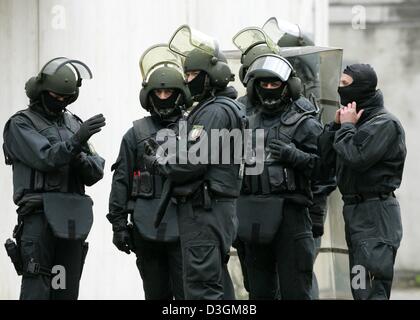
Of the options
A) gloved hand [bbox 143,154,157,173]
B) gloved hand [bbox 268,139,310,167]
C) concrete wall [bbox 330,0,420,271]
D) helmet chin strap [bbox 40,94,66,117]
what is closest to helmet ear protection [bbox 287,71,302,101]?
gloved hand [bbox 268,139,310,167]

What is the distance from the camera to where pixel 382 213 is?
12.8 m

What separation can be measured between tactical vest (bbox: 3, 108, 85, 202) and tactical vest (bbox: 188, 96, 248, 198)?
1381 mm

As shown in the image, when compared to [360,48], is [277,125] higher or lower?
lower

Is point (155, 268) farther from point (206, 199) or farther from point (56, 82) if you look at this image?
point (56, 82)

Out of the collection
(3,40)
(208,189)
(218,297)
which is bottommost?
(218,297)

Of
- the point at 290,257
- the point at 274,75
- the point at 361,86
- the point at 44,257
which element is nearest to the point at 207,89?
the point at 274,75

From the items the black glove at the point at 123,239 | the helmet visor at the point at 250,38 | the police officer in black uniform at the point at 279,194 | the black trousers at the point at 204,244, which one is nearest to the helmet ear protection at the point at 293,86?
the police officer in black uniform at the point at 279,194

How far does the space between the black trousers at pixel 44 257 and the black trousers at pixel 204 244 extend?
4.44ft

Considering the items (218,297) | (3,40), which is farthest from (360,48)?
(218,297)

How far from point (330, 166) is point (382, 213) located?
762 millimetres

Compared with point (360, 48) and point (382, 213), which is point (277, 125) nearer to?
point (382, 213)

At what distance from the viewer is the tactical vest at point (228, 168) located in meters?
12.6

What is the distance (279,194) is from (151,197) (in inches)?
39.4

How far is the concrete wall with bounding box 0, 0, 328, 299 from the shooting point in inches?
666
